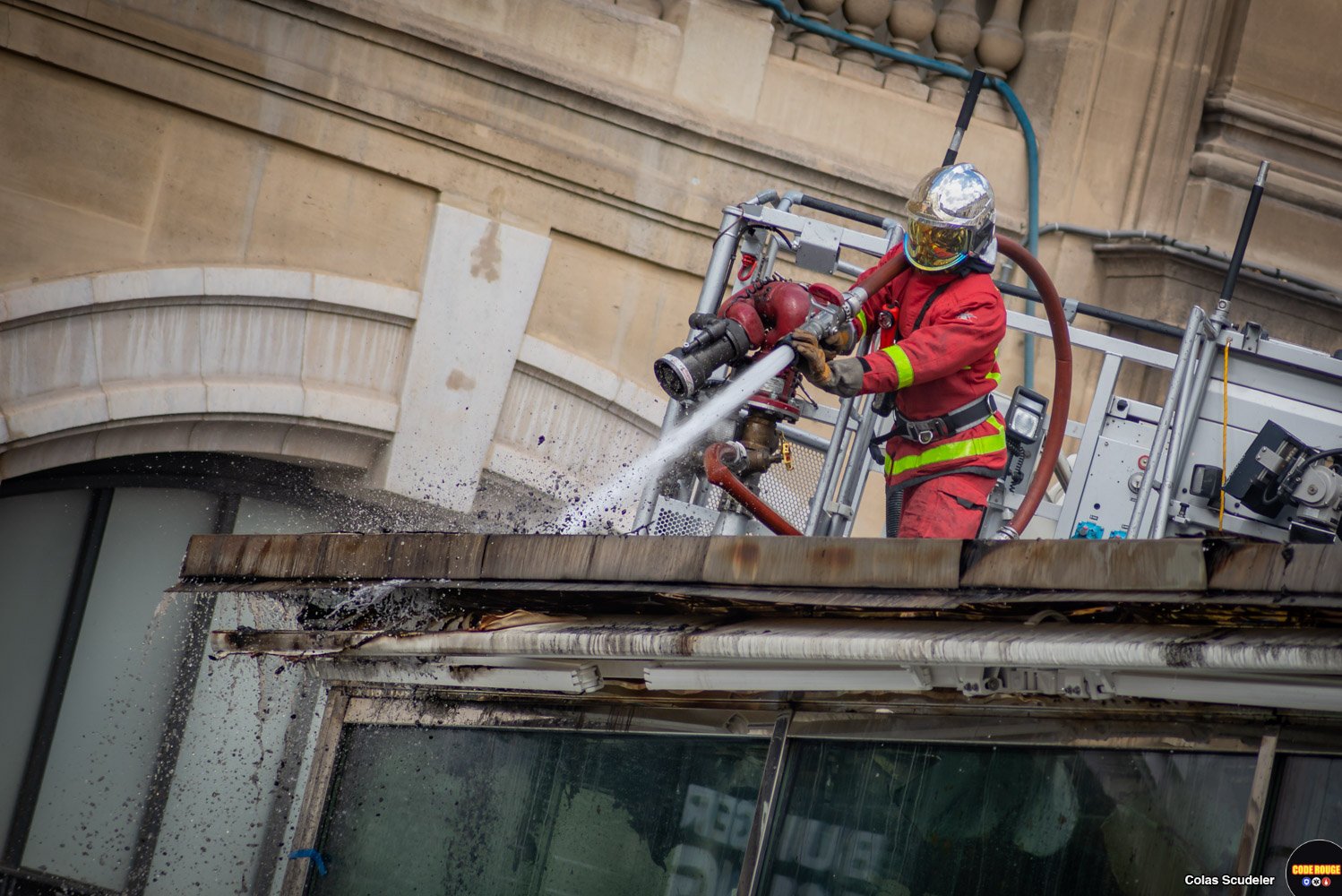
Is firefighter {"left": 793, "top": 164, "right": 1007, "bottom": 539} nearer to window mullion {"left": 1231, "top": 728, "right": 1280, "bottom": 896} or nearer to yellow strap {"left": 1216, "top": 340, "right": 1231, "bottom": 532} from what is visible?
yellow strap {"left": 1216, "top": 340, "right": 1231, "bottom": 532}

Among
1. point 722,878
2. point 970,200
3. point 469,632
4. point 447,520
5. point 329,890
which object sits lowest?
point 329,890

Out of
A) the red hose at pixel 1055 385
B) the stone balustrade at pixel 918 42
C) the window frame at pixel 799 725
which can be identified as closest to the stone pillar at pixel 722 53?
the stone balustrade at pixel 918 42

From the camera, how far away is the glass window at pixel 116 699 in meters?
8.54

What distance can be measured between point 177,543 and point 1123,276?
5.71 meters

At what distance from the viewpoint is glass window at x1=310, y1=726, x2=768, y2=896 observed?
4219mm

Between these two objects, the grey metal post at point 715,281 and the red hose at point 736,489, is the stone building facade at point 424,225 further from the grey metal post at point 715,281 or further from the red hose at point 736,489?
the red hose at point 736,489

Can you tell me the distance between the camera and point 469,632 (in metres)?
4.48

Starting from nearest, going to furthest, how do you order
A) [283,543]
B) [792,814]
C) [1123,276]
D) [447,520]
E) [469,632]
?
[792,814] → [469,632] → [283,543] → [447,520] → [1123,276]

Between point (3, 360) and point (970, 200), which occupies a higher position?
point (970, 200)

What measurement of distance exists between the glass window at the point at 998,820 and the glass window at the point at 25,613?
5.64 meters

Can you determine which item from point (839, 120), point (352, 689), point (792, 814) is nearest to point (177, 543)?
point (352, 689)

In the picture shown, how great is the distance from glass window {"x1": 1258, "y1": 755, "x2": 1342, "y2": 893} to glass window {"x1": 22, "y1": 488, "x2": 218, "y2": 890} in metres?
6.62

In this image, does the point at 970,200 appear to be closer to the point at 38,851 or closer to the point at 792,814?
the point at 792,814

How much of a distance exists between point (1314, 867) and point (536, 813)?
94.6 inches
